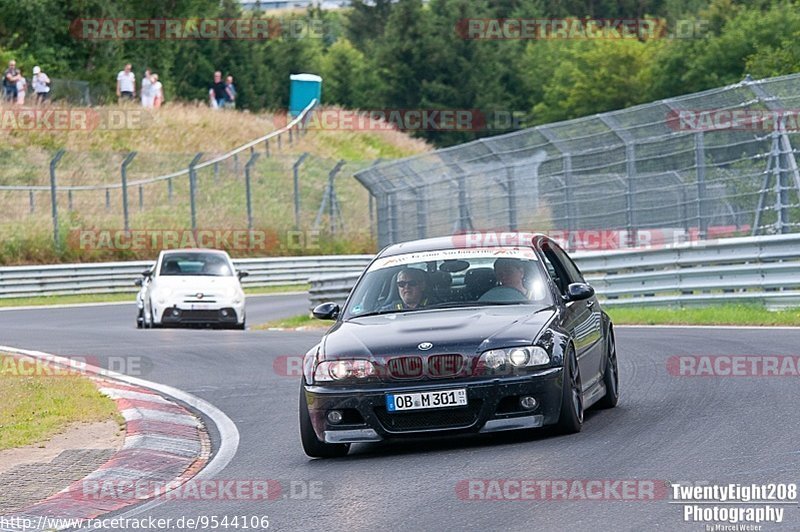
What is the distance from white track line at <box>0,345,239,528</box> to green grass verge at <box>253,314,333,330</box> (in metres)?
7.12

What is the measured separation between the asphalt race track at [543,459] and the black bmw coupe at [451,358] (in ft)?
0.65

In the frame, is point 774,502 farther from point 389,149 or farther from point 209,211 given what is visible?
point 389,149

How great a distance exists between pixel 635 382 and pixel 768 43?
215 ft

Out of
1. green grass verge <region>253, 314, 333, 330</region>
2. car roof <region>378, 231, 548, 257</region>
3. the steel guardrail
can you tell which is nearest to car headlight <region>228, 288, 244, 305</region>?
green grass verge <region>253, 314, 333, 330</region>

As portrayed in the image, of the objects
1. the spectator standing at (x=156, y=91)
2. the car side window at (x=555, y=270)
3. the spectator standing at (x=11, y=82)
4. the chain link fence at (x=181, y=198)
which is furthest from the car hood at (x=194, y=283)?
the spectator standing at (x=156, y=91)

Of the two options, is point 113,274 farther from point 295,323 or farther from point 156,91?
point 156,91

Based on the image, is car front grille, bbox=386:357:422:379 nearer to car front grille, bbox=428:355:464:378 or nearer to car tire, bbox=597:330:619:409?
car front grille, bbox=428:355:464:378

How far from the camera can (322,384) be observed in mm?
9203

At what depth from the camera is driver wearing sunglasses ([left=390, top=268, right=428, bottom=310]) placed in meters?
10.1

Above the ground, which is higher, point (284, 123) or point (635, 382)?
point (284, 123)

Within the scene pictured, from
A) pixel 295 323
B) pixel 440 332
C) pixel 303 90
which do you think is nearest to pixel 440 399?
pixel 440 332

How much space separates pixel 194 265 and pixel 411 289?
50.2 feet

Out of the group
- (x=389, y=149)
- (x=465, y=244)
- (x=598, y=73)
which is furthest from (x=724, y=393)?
(x=598, y=73)

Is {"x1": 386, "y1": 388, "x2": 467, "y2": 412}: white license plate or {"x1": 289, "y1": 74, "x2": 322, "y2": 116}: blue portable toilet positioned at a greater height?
{"x1": 289, "y1": 74, "x2": 322, "y2": 116}: blue portable toilet
